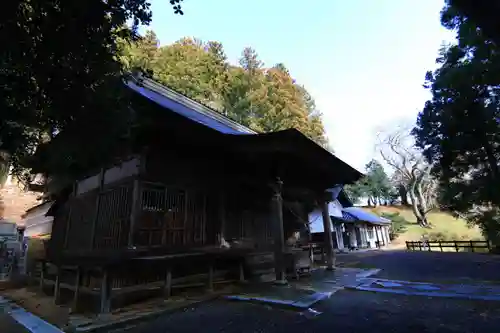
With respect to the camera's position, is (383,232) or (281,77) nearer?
(281,77)

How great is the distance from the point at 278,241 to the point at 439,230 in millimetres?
34676

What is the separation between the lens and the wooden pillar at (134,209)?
568cm

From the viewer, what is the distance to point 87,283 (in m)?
6.00

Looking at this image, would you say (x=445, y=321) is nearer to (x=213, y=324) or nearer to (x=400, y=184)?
(x=213, y=324)

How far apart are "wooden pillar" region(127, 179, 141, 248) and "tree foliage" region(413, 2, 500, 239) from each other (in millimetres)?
13053

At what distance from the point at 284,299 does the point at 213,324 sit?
156 centimetres

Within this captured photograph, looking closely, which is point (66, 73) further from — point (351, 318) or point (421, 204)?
point (421, 204)

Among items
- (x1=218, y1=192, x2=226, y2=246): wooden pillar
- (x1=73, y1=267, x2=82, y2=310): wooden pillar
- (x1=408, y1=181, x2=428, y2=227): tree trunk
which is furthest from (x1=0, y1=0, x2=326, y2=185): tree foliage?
(x1=408, y1=181, x2=428, y2=227): tree trunk

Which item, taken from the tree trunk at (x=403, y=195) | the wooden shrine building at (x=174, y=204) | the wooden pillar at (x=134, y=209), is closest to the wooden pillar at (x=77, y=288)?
the wooden shrine building at (x=174, y=204)

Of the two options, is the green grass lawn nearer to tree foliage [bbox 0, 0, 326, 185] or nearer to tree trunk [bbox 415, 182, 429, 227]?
tree trunk [bbox 415, 182, 429, 227]

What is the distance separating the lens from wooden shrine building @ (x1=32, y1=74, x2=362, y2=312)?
576 centimetres

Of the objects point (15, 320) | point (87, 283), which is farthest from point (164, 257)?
point (15, 320)

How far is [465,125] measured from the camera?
12797mm

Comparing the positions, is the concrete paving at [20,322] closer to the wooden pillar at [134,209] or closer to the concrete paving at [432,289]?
the wooden pillar at [134,209]
